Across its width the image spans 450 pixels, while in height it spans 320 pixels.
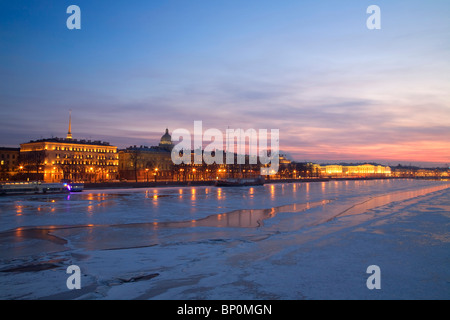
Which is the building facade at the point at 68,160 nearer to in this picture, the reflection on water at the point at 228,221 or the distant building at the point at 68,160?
the distant building at the point at 68,160

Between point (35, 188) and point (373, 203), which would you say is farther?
point (35, 188)

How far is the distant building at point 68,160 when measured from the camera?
87.1 meters

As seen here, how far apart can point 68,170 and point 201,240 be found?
81917 mm

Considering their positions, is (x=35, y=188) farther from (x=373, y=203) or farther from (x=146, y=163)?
(x=146, y=163)

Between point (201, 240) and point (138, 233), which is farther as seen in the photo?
point (138, 233)

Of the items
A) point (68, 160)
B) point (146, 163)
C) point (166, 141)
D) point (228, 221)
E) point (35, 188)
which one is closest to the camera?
point (228, 221)

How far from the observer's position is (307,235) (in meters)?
15.2

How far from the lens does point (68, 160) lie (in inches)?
3836

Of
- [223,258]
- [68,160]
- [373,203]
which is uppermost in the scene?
[68,160]

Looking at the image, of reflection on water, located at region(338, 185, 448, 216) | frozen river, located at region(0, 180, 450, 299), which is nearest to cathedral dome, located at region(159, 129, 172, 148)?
reflection on water, located at region(338, 185, 448, 216)

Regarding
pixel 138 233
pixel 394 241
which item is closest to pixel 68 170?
pixel 138 233

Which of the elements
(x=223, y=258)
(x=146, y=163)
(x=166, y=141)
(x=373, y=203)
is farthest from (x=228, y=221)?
(x=166, y=141)
